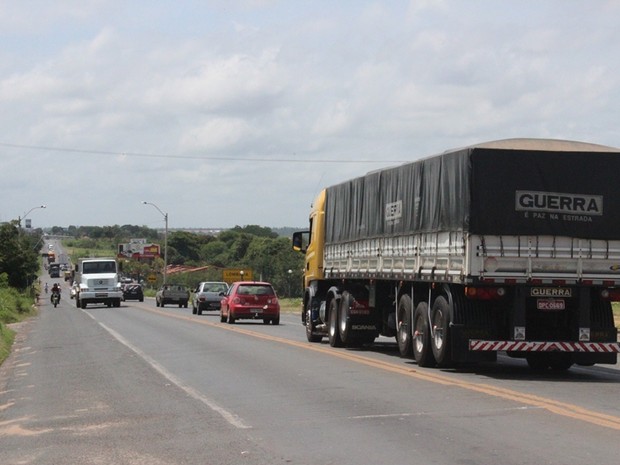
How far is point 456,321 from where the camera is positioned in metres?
16.9

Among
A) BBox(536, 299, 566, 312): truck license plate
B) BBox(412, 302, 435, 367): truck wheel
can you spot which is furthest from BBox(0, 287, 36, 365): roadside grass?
BBox(536, 299, 566, 312): truck license plate

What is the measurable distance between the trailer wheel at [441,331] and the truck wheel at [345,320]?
211 inches

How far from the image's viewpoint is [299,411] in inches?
518

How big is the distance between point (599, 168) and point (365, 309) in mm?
7369

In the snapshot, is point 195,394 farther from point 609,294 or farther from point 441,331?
point 609,294

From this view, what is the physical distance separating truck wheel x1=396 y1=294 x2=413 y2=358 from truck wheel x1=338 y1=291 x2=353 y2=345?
308 cm

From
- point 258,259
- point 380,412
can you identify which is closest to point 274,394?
point 380,412

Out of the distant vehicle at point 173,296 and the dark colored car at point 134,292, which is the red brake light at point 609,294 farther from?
the dark colored car at point 134,292

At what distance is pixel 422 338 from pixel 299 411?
18.6ft

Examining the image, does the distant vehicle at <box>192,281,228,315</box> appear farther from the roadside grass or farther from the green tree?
the green tree

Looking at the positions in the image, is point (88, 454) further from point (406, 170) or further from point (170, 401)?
point (406, 170)

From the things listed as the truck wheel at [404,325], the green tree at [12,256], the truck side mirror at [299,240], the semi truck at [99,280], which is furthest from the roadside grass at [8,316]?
the green tree at [12,256]

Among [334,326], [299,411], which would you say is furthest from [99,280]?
[299,411]

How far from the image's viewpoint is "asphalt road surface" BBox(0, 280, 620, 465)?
33.5 ft
